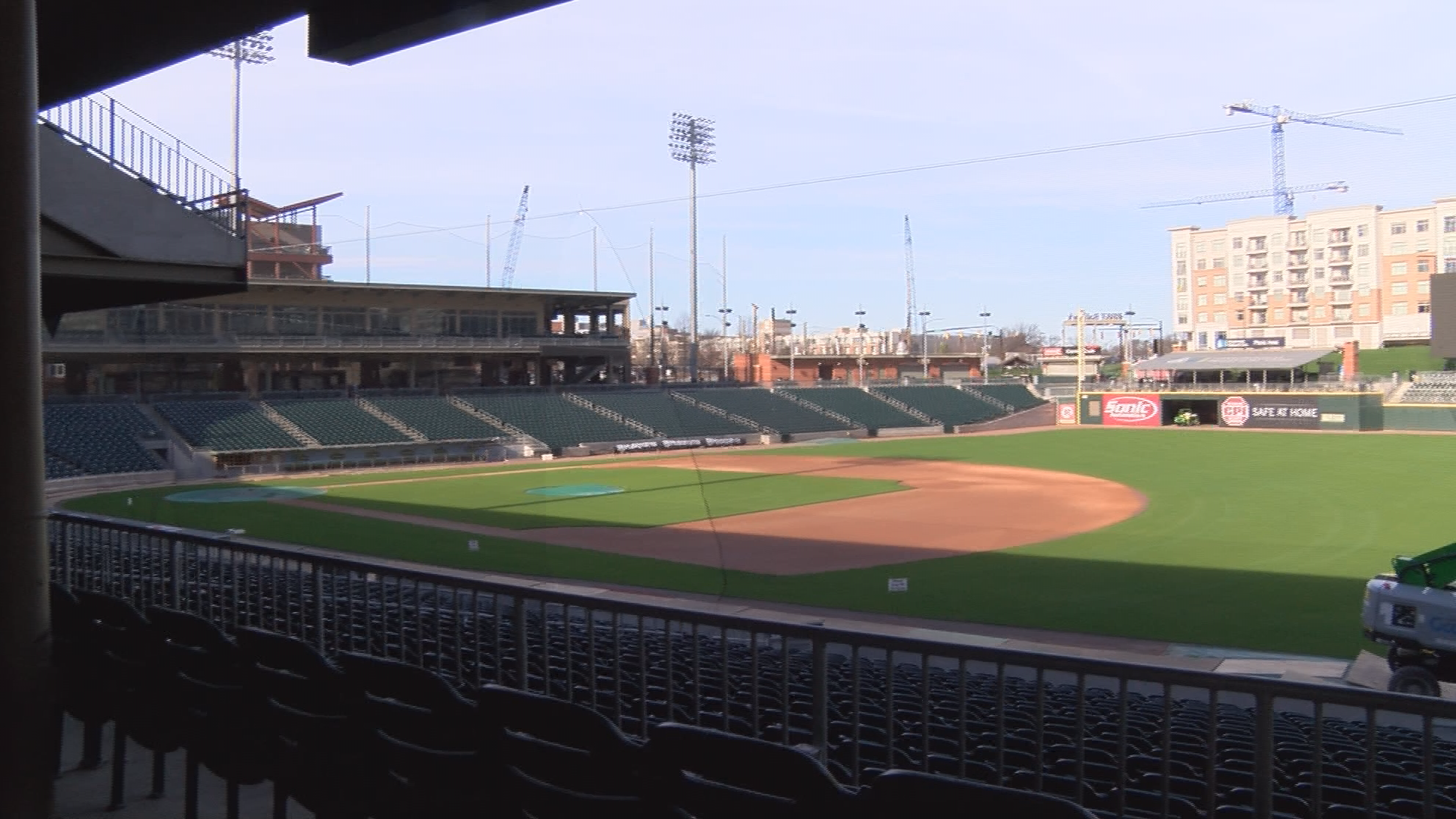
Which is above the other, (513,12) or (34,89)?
(513,12)

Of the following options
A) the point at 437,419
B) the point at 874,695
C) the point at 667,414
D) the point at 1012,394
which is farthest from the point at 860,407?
the point at 874,695

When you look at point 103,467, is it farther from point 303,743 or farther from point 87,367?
point 303,743

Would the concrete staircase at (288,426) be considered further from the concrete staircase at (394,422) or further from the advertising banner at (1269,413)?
the advertising banner at (1269,413)

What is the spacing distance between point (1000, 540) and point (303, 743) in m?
26.4

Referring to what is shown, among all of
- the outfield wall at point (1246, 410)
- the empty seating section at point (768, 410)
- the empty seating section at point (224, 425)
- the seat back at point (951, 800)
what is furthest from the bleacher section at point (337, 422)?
the seat back at point (951, 800)

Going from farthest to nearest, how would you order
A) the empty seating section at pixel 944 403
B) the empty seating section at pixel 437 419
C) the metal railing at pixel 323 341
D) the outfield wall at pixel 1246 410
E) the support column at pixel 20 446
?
the empty seating section at pixel 944 403 → the outfield wall at pixel 1246 410 → the empty seating section at pixel 437 419 → the metal railing at pixel 323 341 → the support column at pixel 20 446

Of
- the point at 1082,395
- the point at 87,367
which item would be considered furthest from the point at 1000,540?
the point at 1082,395

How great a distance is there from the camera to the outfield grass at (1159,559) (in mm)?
19656

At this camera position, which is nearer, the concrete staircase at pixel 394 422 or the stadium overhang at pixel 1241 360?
the concrete staircase at pixel 394 422

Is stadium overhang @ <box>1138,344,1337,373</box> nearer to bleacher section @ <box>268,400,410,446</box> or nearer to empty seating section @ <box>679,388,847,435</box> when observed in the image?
empty seating section @ <box>679,388,847,435</box>

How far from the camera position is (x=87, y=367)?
56.9 m

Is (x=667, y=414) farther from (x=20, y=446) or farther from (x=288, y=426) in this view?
(x=20, y=446)

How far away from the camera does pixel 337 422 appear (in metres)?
58.0

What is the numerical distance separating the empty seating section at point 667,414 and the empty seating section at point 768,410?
2.03 metres
